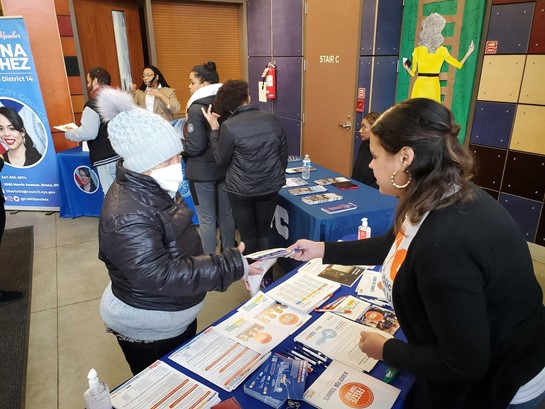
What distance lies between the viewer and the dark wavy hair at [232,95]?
260 centimetres

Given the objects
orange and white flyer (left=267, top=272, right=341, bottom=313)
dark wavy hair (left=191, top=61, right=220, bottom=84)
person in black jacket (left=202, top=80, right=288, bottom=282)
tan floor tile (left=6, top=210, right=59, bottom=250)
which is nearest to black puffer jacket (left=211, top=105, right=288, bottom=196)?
person in black jacket (left=202, top=80, right=288, bottom=282)

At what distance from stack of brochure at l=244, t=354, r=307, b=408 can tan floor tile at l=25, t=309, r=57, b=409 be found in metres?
1.48

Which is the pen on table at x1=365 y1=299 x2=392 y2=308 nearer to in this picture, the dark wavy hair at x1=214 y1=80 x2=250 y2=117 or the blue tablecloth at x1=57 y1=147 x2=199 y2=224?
the dark wavy hair at x1=214 y1=80 x2=250 y2=117

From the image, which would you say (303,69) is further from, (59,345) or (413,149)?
(413,149)

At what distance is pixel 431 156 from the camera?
37.7 inches

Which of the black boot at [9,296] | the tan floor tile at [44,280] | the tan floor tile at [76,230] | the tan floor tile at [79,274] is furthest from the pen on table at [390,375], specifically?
the tan floor tile at [76,230]

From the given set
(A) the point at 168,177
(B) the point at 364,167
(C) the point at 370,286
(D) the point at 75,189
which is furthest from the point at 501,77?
(D) the point at 75,189

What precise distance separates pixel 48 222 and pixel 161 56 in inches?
112

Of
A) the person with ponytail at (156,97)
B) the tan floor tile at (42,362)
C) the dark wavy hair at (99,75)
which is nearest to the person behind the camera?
the tan floor tile at (42,362)

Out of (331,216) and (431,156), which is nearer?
(431,156)

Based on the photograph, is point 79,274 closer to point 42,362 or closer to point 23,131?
point 42,362

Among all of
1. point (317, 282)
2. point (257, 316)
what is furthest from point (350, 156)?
point (257, 316)

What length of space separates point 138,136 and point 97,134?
274 cm

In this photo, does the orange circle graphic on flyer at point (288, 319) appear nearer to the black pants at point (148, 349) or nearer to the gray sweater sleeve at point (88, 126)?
the black pants at point (148, 349)
